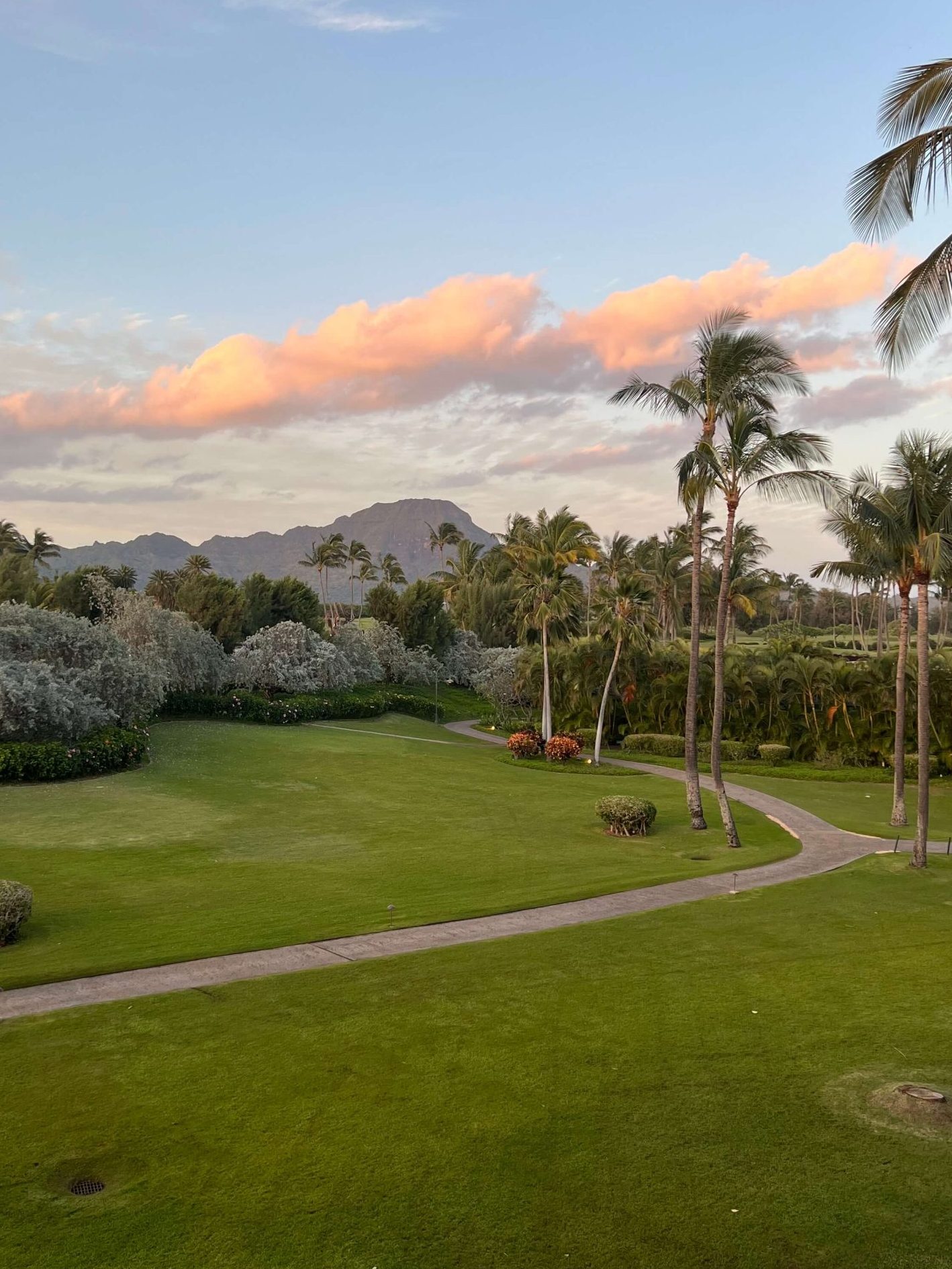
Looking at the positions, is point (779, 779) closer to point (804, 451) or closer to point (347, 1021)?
point (804, 451)

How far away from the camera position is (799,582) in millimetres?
123000

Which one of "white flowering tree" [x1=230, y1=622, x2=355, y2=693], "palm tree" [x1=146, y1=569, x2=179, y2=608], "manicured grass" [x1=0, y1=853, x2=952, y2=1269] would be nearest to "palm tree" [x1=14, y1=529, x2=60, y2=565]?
"palm tree" [x1=146, y1=569, x2=179, y2=608]

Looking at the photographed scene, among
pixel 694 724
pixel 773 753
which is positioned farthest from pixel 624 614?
pixel 694 724

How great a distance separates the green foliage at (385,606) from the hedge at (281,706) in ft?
62.7

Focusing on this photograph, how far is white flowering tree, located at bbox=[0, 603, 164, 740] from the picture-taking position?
26.9m

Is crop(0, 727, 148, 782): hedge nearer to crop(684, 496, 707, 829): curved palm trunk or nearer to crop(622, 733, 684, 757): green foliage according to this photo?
crop(684, 496, 707, 829): curved palm trunk

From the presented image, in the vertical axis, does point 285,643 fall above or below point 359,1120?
above

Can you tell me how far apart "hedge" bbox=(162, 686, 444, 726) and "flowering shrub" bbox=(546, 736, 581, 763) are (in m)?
14.5

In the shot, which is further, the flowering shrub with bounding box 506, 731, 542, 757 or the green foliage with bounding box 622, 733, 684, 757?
the green foliage with bounding box 622, 733, 684, 757

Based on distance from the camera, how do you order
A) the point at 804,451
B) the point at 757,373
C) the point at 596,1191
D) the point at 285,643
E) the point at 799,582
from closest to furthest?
the point at 596,1191, the point at 804,451, the point at 757,373, the point at 285,643, the point at 799,582

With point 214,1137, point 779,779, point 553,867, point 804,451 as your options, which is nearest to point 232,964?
point 214,1137

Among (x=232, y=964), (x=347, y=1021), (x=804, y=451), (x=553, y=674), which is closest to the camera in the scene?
(x=347, y=1021)

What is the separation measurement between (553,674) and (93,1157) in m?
42.1

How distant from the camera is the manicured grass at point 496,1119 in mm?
5961
